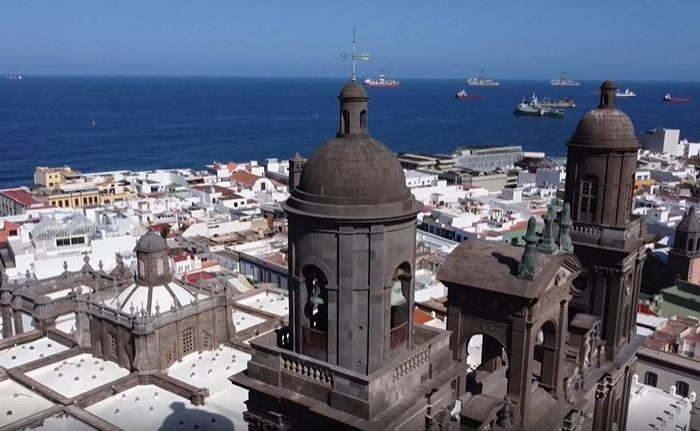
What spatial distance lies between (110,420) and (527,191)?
76471 millimetres

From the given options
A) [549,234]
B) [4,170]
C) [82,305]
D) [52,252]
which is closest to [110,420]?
[82,305]

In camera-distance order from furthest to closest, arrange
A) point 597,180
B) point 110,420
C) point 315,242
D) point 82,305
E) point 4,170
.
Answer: point 4,170
point 82,305
point 110,420
point 597,180
point 315,242

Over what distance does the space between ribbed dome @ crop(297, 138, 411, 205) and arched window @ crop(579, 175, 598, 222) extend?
1290 cm

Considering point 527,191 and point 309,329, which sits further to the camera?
point 527,191

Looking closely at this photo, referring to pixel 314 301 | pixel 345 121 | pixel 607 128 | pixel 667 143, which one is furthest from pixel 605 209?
pixel 667 143

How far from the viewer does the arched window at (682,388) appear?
3288 centimetres

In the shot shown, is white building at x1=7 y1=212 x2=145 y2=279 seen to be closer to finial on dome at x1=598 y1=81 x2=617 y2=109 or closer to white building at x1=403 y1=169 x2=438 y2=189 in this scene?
finial on dome at x1=598 y1=81 x2=617 y2=109

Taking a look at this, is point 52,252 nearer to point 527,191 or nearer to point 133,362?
point 133,362

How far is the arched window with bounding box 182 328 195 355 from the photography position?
30.5 meters

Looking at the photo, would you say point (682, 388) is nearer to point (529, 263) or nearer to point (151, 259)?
point (529, 263)

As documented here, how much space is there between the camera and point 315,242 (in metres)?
12.4

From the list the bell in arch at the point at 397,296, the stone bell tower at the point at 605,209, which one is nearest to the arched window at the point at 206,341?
the stone bell tower at the point at 605,209

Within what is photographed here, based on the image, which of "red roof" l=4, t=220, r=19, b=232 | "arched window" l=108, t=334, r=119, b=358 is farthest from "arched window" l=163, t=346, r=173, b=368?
"red roof" l=4, t=220, r=19, b=232

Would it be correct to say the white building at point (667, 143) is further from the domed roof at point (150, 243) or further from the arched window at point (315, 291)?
the arched window at point (315, 291)
